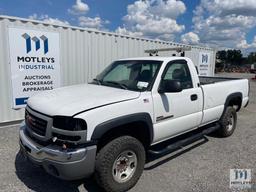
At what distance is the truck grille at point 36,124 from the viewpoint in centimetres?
278

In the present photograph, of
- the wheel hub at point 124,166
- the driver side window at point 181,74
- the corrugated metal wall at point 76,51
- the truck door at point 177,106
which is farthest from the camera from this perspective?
the corrugated metal wall at point 76,51

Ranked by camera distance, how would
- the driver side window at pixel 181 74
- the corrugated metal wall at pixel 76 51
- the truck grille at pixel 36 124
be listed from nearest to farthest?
1. the truck grille at pixel 36 124
2. the driver side window at pixel 181 74
3. the corrugated metal wall at pixel 76 51

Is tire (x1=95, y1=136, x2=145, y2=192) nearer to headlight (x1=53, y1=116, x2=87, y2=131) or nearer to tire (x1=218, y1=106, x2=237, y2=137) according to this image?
headlight (x1=53, y1=116, x2=87, y2=131)

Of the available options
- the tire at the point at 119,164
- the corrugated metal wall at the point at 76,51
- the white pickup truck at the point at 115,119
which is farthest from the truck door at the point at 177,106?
the corrugated metal wall at the point at 76,51

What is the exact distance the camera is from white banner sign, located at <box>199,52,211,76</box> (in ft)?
44.1

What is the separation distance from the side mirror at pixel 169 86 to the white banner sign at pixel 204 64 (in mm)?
10500

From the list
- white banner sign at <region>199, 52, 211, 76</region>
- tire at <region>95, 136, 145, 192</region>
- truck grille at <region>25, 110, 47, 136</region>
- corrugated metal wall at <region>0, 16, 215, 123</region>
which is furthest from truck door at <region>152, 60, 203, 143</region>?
white banner sign at <region>199, 52, 211, 76</region>

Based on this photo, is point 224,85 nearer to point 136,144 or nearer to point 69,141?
point 136,144

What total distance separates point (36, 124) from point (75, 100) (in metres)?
0.63

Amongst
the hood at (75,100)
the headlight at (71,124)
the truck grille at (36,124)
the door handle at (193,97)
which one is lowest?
the truck grille at (36,124)

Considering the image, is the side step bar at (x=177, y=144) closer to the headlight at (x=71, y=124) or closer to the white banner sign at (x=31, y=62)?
the headlight at (x=71, y=124)

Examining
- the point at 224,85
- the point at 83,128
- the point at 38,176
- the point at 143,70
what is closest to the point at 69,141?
the point at 83,128

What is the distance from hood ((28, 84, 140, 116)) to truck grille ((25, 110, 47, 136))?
123 mm

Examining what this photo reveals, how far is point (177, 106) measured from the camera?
3713 mm
